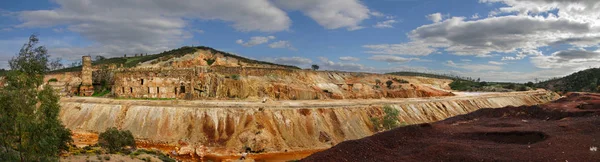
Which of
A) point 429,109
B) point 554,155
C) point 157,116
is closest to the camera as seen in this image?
point 554,155

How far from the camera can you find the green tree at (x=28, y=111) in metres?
13.2

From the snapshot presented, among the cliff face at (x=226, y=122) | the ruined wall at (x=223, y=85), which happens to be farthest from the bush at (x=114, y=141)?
the ruined wall at (x=223, y=85)

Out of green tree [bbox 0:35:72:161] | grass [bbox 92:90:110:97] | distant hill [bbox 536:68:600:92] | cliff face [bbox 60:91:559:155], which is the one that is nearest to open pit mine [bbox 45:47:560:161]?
cliff face [bbox 60:91:559:155]

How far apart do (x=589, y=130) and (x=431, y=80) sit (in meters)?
82.3

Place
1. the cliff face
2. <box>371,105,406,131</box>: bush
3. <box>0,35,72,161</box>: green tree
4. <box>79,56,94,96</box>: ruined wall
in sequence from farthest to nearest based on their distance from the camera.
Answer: <box>79,56,94,96</box>: ruined wall < <box>371,105,406,131</box>: bush < the cliff face < <box>0,35,72,161</box>: green tree

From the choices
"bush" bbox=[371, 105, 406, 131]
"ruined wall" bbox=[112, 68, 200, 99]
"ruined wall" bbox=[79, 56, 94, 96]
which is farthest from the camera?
"ruined wall" bbox=[79, 56, 94, 96]

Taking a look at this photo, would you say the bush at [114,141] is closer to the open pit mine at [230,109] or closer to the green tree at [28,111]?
the open pit mine at [230,109]

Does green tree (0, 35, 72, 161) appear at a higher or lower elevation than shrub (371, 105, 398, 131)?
higher

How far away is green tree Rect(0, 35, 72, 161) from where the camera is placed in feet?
43.4

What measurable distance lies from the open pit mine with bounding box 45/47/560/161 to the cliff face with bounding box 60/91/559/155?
4.6 inches

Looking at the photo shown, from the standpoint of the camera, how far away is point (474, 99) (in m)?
69.0

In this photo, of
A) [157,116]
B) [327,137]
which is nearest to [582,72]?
[327,137]

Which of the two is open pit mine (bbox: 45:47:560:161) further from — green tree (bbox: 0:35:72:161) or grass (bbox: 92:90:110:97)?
green tree (bbox: 0:35:72:161)

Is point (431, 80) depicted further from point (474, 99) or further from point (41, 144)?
point (41, 144)
